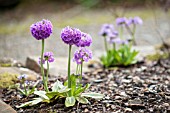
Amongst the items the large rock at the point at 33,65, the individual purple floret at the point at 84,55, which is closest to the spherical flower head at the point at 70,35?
the individual purple floret at the point at 84,55

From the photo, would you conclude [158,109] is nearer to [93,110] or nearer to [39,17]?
[93,110]

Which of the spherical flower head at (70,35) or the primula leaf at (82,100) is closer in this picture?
the spherical flower head at (70,35)

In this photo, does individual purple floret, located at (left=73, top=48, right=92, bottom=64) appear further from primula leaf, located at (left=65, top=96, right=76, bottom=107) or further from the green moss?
the green moss

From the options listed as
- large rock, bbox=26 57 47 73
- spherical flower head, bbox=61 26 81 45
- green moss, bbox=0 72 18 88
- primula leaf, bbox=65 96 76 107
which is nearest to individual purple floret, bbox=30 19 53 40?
spherical flower head, bbox=61 26 81 45

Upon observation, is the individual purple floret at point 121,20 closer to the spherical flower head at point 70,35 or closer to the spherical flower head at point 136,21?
the spherical flower head at point 136,21

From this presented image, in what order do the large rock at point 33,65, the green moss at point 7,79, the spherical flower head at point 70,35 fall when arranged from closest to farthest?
the spherical flower head at point 70,35 < the green moss at point 7,79 < the large rock at point 33,65

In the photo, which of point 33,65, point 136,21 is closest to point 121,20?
point 136,21
